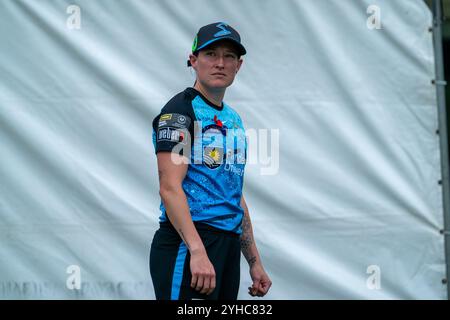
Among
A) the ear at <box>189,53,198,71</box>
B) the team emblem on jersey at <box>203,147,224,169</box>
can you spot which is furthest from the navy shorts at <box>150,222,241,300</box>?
the ear at <box>189,53,198,71</box>

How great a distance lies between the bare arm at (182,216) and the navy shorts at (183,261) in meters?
0.07

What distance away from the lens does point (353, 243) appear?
3.72 meters

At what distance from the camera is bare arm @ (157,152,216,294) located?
2195mm

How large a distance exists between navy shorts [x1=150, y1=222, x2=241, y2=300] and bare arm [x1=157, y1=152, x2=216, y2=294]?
71 millimetres

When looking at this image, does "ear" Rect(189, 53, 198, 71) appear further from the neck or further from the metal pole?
the metal pole

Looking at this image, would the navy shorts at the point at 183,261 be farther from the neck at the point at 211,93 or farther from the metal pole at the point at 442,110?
the metal pole at the point at 442,110

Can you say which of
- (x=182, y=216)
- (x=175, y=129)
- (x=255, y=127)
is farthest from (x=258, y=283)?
(x=255, y=127)

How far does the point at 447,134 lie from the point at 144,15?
1702 mm

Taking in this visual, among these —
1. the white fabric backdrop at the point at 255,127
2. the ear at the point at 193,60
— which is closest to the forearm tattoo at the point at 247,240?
the ear at the point at 193,60

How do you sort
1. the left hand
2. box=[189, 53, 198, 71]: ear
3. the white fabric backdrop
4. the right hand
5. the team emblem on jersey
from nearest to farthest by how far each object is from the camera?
the right hand, the team emblem on jersey, box=[189, 53, 198, 71]: ear, the left hand, the white fabric backdrop

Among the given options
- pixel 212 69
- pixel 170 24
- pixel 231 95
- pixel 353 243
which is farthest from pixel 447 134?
pixel 212 69

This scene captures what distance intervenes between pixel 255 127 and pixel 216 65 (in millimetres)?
1317
